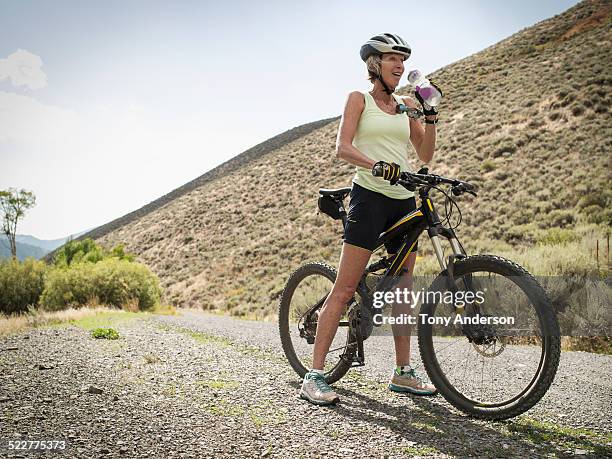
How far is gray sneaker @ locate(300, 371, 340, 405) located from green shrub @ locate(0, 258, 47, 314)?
19.6m

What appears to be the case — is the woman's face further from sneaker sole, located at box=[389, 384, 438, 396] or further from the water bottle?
sneaker sole, located at box=[389, 384, 438, 396]

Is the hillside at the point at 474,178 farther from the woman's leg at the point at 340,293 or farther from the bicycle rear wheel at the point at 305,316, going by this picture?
the woman's leg at the point at 340,293

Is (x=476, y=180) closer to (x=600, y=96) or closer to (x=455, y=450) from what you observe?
(x=600, y=96)

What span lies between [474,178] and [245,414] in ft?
78.9

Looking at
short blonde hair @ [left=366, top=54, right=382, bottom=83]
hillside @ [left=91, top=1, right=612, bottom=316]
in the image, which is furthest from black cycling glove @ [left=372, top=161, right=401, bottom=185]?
hillside @ [left=91, top=1, right=612, bottom=316]

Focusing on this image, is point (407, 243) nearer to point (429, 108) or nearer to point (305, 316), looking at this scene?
point (429, 108)

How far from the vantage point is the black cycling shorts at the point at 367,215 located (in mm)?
3783

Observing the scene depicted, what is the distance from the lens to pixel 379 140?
12.7ft

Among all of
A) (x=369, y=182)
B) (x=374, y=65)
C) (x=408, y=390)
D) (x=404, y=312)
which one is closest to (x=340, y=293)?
(x=404, y=312)

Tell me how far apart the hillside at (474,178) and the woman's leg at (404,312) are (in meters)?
14.2

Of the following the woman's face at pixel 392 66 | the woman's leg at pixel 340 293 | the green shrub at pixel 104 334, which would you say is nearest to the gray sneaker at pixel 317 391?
the woman's leg at pixel 340 293

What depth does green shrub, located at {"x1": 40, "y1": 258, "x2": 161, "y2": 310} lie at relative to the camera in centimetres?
1600

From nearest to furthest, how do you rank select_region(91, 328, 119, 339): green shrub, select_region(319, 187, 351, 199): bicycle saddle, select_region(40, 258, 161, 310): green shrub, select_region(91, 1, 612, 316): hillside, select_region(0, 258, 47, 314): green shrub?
select_region(319, 187, 351, 199): bicycle saddle, select_region(91, 328, 119, 339): green shrub, select_region(40, 258, 161, 310): green shrub, select_region(0, 258, 47, 314): green shrub, select_region(91, 1, 612, 316): hillside

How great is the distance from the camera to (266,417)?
3.36 metres
